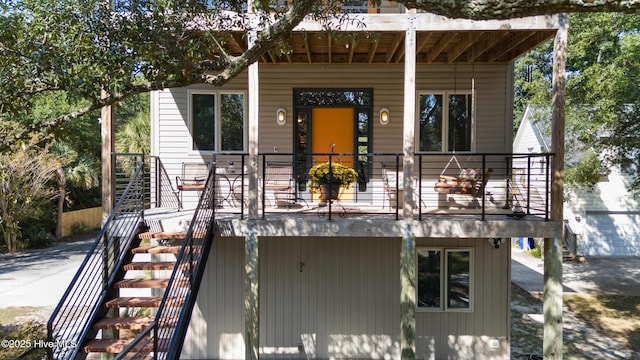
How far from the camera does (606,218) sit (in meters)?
16.5

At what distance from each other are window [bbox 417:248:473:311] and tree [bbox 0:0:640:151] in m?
4.67

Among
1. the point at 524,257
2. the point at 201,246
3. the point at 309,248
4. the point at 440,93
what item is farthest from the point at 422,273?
the point at 524,257

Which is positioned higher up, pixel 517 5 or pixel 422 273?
pixel 517 5

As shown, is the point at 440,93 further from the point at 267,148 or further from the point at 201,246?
the point at 201,246

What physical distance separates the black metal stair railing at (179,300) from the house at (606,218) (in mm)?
15740

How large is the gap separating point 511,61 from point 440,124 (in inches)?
71.9

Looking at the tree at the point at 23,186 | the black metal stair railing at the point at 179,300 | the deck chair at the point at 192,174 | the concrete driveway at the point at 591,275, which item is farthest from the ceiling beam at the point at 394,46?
the tree at the point at 23,186

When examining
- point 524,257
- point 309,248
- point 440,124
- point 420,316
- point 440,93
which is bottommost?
point 524,257

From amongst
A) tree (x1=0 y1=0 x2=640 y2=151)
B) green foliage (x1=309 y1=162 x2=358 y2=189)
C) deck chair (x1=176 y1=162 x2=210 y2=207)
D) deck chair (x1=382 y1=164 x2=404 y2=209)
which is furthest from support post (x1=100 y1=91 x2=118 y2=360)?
deck chair (x1=382 y1=164 x2=404 y2=209)

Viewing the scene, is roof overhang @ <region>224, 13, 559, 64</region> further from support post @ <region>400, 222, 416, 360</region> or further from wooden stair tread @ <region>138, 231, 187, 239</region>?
support post @ <region>400, 222, 416, 360</region>

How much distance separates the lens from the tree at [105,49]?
171 inches

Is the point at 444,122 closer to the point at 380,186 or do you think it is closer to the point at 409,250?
the point at 380,186

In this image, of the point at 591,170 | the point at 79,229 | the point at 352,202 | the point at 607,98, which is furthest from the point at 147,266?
the point at 79,229

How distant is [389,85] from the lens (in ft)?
25.6
